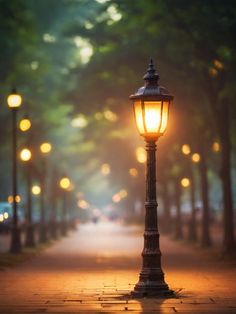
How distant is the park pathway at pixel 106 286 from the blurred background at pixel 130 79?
210cm

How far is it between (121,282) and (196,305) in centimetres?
616

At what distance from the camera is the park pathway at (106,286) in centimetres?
1745

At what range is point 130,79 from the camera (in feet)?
162

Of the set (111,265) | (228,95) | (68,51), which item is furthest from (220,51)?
(68,51)

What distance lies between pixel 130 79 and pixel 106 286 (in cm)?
2768

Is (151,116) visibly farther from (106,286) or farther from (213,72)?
(213,72)

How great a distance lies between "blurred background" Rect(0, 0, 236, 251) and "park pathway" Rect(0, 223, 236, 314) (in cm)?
210

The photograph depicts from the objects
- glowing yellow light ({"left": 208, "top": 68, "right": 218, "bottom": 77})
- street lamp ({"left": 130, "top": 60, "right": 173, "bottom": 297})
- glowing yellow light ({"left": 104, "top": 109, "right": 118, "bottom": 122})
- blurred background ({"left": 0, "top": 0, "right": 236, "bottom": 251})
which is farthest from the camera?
glowing yellow light ({"left": 104, "top": 109, "right": 118, "bottom": 122})

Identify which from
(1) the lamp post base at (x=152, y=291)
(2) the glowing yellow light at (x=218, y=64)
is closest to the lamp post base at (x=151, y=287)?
(1) the lamp post base at (x=152, y=291)

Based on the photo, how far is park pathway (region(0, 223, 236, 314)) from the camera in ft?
57.3

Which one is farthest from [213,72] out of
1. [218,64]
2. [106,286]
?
[106,286]

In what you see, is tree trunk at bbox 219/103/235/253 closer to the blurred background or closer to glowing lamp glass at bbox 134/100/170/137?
the blurred background

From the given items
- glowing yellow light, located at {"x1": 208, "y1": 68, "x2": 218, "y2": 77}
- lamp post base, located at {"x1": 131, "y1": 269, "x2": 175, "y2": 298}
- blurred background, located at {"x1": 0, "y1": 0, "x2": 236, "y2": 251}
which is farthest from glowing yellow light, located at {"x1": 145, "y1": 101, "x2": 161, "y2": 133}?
glowing yellow light, located at {"x1": 208, "y1": 68, "x2": 218, "y2": 77}

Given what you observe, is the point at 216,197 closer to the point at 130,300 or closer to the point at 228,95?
the point at 228,95
